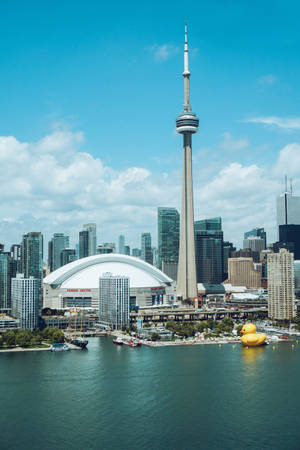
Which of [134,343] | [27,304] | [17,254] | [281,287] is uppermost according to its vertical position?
[17,254]

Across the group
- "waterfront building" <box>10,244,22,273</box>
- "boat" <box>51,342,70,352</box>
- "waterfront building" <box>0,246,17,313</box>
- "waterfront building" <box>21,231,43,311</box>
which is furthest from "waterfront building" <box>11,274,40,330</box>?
"waterfront building" <box>10,244,22,273</box>

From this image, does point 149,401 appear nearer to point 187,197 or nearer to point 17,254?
point 187,197

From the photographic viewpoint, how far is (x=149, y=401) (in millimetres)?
42656

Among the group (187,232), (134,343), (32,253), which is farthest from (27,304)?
(32,253)

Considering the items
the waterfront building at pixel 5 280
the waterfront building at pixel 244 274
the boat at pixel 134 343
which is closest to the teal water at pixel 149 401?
the boat at pixel 134 343

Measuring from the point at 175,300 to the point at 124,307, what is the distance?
30.9 meters

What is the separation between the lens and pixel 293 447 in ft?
108

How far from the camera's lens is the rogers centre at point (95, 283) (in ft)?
360

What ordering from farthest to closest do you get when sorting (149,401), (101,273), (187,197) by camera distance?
1. (187,197)
2. (101,273)
3. (149,401)

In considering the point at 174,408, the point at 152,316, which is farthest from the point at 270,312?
the point at 174,408

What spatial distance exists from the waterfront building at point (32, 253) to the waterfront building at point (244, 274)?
233 feet

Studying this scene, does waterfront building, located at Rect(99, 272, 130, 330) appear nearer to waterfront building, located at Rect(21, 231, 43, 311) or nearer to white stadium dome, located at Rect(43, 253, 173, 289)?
white stadium dome, located at Rect(43, 253, 173, 289)

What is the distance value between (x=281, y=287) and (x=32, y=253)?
8040 cm

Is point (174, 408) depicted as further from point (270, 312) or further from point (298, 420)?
point (270, 312)
